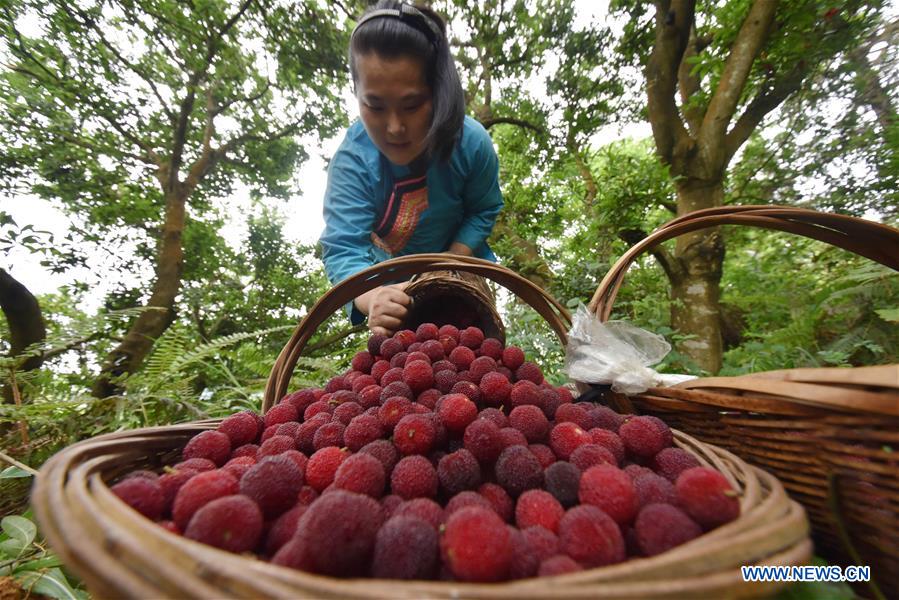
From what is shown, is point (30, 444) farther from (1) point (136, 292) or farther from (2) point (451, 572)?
(1) point (136, 292)

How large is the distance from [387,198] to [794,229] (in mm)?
1677

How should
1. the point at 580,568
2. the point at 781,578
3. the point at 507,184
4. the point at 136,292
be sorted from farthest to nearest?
the point at 136,292
the point at 507,184
the point at 580,568
the point at 781,578

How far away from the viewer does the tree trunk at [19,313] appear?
3.17 m

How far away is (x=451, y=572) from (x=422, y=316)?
1.35 m

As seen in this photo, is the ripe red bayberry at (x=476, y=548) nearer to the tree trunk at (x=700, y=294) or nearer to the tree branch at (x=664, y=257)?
the tree branch at (x=664, y=257)

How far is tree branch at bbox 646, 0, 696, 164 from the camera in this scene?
2881mm

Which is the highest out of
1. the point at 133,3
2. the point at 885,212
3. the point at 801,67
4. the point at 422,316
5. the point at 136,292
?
the point at 133,3

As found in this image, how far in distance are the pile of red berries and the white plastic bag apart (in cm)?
11

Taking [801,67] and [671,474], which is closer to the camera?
[671,474]

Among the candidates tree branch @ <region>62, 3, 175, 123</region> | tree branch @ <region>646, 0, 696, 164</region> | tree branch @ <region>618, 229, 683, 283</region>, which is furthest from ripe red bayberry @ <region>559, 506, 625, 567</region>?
tree branch @ <region>62, 3, 175, 123</region>

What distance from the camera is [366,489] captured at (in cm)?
Result: 61

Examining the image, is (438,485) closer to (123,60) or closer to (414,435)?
(414,435)

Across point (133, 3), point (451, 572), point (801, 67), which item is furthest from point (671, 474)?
point (133, 3)

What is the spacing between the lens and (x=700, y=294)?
2.76 meters
